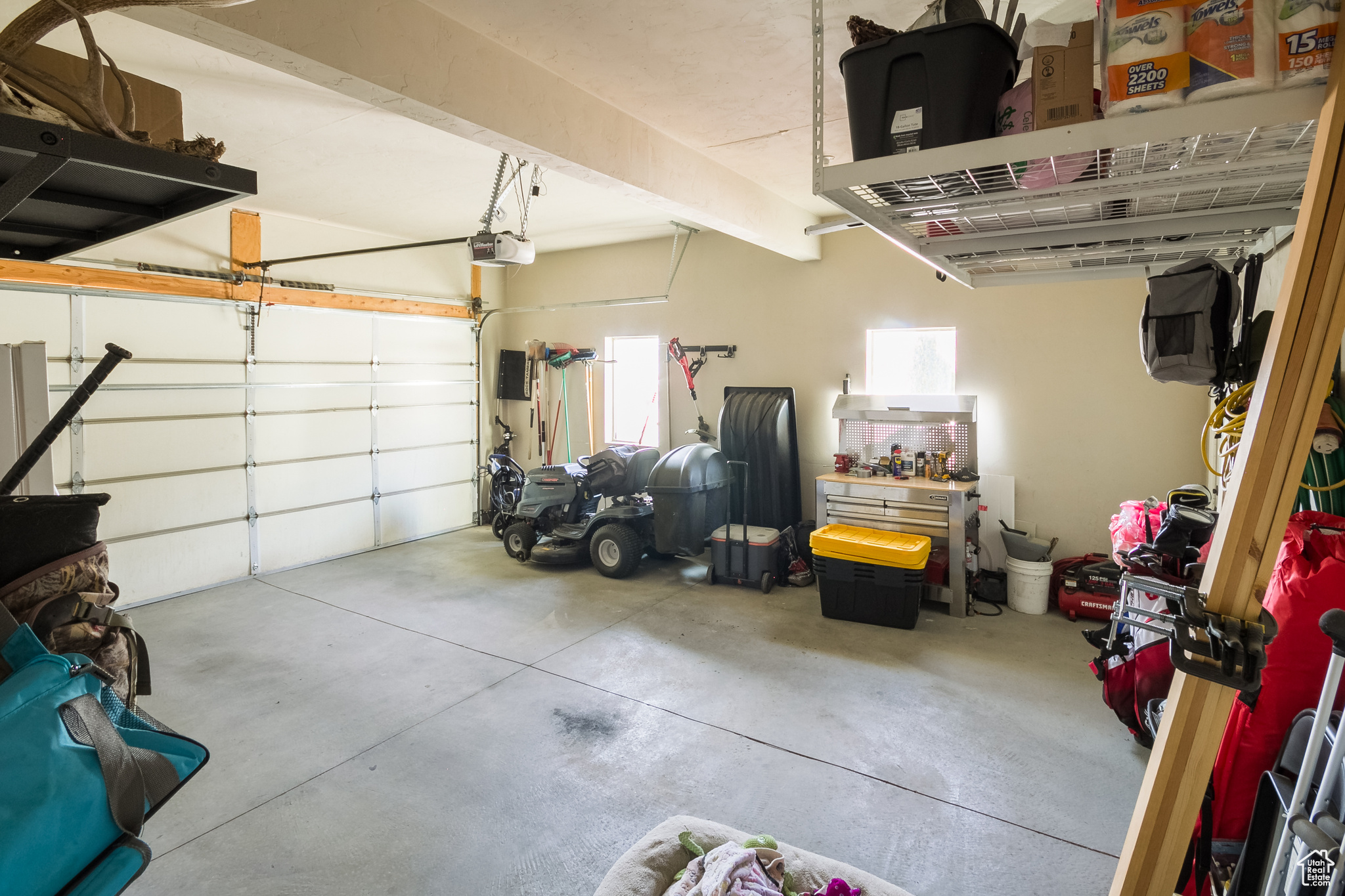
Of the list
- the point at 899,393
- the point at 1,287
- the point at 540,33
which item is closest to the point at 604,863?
the point at 540,33

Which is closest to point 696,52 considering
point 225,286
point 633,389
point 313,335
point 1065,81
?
point 1065,81

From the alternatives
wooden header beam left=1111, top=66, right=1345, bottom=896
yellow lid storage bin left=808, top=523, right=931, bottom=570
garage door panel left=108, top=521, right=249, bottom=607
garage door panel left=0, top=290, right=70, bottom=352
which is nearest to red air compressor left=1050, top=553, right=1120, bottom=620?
yellow lid storage bin left=808, top=523, right=931, bottom=570

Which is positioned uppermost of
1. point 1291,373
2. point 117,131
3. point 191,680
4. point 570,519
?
point 117,131

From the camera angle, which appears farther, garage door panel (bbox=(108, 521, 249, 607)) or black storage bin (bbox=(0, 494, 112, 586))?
garage door panel (bbox=(108, 521, 249, 607))

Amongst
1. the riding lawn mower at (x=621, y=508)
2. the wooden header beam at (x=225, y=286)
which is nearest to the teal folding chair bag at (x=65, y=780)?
the wooden header beam at (x=225, y=286)

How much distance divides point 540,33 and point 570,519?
4082mm

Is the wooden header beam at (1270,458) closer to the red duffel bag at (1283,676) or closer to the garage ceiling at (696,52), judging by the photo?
the red duffel bag at (1283,676)

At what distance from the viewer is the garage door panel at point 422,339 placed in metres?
6.86

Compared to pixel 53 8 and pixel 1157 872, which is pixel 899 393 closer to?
pixel 1157 872

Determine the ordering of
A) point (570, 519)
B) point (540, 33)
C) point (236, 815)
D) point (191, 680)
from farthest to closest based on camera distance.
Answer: point (570, 519) → point (191, 680) → point (540, 33) → point (236, 815)

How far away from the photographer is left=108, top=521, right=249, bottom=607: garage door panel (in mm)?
5038

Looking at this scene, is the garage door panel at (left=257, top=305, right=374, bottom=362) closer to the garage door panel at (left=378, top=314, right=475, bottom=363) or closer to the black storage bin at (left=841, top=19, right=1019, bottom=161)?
the garage door panel at (left=378, top=314, right=475, bottom=363)

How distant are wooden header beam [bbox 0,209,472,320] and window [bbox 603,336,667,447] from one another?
203 cm

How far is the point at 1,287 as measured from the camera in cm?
442
